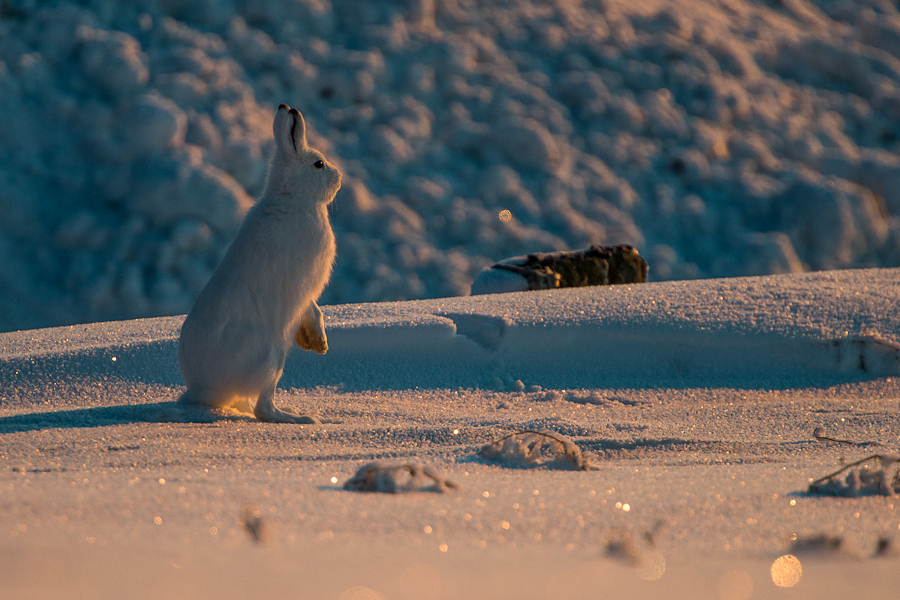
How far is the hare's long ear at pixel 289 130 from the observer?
242 cm

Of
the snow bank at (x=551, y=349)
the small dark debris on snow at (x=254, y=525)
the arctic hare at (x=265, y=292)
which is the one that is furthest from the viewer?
the snow bank at (x=551, y=349)

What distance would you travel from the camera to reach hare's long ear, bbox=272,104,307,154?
242 cm

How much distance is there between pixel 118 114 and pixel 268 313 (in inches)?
168

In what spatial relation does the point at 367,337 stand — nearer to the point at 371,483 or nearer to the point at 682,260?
the point at 371,483

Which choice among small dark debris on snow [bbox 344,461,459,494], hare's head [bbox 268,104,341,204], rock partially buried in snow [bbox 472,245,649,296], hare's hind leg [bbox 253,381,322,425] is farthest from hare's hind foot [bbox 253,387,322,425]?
rock partially buried in snow [bbox 472,245,649,296]

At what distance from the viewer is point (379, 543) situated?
1.12m

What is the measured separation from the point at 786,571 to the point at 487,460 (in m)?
0.90

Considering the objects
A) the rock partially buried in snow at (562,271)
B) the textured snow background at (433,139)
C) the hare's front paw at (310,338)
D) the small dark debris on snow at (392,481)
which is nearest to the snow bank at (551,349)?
the hare's front paw at (310,338)

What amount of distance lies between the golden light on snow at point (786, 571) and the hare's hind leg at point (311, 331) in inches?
64.5

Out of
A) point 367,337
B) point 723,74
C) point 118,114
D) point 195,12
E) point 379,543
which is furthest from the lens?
point 723,74

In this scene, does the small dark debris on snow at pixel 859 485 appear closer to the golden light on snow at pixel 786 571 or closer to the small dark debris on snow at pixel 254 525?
the golden light on snow at pixel 786 571

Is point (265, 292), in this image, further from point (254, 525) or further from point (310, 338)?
point (254, 525)

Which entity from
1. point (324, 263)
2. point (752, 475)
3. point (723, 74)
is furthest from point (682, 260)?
point (752, 475)

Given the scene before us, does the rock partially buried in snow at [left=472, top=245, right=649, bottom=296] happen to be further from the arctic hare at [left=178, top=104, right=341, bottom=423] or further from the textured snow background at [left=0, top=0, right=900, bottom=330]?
the arctic hare at [left=178, top=104, right=341, bottom=423]
